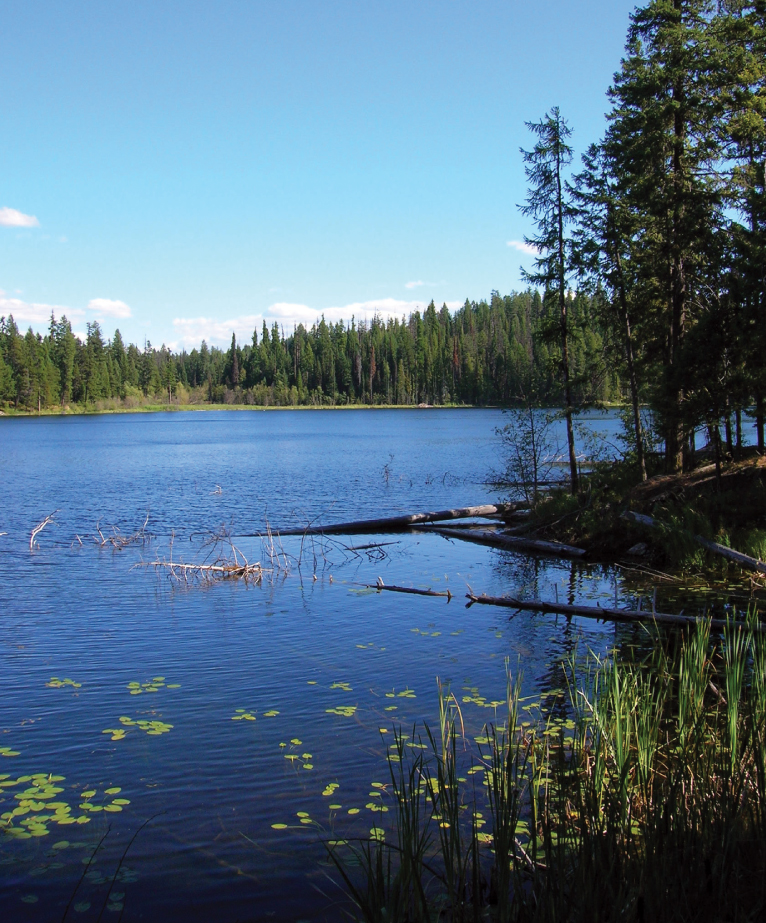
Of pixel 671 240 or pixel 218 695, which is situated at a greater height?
pixel 671 240

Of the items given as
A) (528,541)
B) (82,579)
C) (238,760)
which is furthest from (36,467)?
(238,760)

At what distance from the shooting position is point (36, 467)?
4600cm

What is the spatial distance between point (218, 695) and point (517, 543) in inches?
457

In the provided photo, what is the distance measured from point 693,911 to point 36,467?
4718 cm

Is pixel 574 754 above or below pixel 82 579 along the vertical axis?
above

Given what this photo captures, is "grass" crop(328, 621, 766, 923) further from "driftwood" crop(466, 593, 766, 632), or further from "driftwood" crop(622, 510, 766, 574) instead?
"driftwood" crop(622, 510, 766, 574)

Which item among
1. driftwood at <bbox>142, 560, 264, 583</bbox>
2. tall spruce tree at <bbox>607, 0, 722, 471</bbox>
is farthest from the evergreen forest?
driftwood at <bbox>142, 560, 264, 583</bbox>

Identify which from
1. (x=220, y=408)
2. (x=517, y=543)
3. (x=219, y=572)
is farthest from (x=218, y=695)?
(x=220, y=408)

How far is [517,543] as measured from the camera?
19.9m

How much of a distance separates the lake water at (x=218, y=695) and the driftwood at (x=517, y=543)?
1.12 ft

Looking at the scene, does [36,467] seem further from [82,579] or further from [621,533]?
[621,533]

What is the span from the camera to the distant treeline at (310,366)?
12562cm

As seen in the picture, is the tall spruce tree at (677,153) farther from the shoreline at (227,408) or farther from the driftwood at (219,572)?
the shoreline at (227,408)

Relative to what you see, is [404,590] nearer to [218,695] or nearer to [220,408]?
[218,695]
